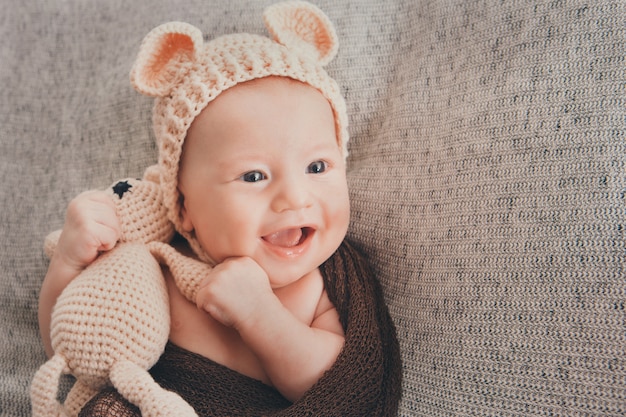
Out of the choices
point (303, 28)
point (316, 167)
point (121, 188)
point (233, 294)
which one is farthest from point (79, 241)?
point (303, 28)

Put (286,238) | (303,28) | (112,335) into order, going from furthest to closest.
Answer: (303,28), (286,238), (112,335)

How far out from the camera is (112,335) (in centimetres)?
84

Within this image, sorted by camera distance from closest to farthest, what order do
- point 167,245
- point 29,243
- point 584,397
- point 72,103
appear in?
point 584,397 < point 167,245 < point 29,243 < point 72,103

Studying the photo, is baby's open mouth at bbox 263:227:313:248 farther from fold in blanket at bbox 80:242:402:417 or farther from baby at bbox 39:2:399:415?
fold in blanket at bbox 80:242:402:417

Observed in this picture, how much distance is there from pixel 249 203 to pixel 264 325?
0.20 m

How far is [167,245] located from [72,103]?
59cm

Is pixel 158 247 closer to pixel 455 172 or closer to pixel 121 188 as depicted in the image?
pixel 121 188

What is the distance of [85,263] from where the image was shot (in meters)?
0.98

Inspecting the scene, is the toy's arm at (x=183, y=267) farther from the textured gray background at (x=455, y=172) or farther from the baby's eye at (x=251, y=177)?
the textured gray background at (x=455, y=172)

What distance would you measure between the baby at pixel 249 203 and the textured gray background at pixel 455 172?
0.41 ft

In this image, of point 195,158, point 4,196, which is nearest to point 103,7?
point 4,196

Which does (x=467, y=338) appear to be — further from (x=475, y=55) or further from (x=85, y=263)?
(x=85, y=263)

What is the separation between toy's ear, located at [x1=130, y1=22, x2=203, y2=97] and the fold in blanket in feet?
1.52

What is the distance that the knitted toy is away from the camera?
81cm
